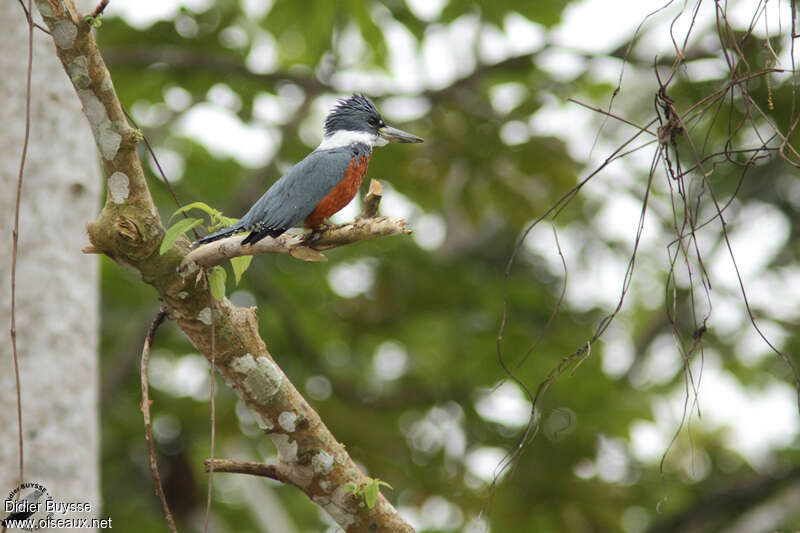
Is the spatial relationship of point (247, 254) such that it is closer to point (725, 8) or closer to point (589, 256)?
point (725, 8)

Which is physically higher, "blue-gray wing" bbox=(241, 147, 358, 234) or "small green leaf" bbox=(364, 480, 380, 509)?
"blue-gray wing" bbox=(241, 147, 358, 234)

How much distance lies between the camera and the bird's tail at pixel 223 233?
281cm

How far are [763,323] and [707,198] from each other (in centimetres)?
210

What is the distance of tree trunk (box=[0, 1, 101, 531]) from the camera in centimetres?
516

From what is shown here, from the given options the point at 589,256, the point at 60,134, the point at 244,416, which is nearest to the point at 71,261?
the point at 60,134

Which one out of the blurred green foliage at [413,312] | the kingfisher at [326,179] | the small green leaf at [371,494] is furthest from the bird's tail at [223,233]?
the blurred green foliage at [413,312]

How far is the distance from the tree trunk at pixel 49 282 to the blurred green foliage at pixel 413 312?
6.00 ft

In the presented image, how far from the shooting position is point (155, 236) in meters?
2.90

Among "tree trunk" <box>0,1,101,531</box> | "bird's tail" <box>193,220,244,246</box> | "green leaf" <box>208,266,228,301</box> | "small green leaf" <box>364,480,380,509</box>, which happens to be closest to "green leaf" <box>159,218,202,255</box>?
"bird's tail" <box>193,220,244,246</box>

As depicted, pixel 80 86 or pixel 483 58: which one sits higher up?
pixel 483 58

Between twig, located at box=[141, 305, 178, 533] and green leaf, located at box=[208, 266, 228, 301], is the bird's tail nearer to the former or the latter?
green leaf, located at box=[208, 266, 228, 301]

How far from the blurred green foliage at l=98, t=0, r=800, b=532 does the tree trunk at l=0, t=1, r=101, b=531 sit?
72.0 inches

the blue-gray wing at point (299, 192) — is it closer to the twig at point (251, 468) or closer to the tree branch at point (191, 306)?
the tree branch at point (191, 306)

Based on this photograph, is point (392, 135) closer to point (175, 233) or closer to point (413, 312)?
point (175, 233)
